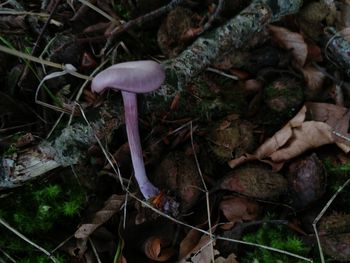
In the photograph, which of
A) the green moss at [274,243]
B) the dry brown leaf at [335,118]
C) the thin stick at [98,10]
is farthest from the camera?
the thin stick at [98,10]

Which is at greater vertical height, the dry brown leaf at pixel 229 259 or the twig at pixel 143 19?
the twig at pixel 143 19

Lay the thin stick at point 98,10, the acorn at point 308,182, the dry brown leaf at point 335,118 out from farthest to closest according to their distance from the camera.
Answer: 1. the thin stick at point 98,10
2. the dry brown leaf at point 335,118
3. the acorn at point 308,182

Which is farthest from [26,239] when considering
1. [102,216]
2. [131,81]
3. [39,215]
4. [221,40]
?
[221,40]

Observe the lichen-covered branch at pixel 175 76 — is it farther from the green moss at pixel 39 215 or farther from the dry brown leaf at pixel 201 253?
the dry brown leaf at pixel 201 253

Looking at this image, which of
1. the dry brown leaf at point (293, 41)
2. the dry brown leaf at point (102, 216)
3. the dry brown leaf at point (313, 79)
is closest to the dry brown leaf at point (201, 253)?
the dry brown leaf at point (102, 216)

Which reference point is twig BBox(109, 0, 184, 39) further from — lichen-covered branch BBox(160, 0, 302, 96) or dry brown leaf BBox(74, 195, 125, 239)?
dry brown leaf BBox(74, 195, 125, 239)
